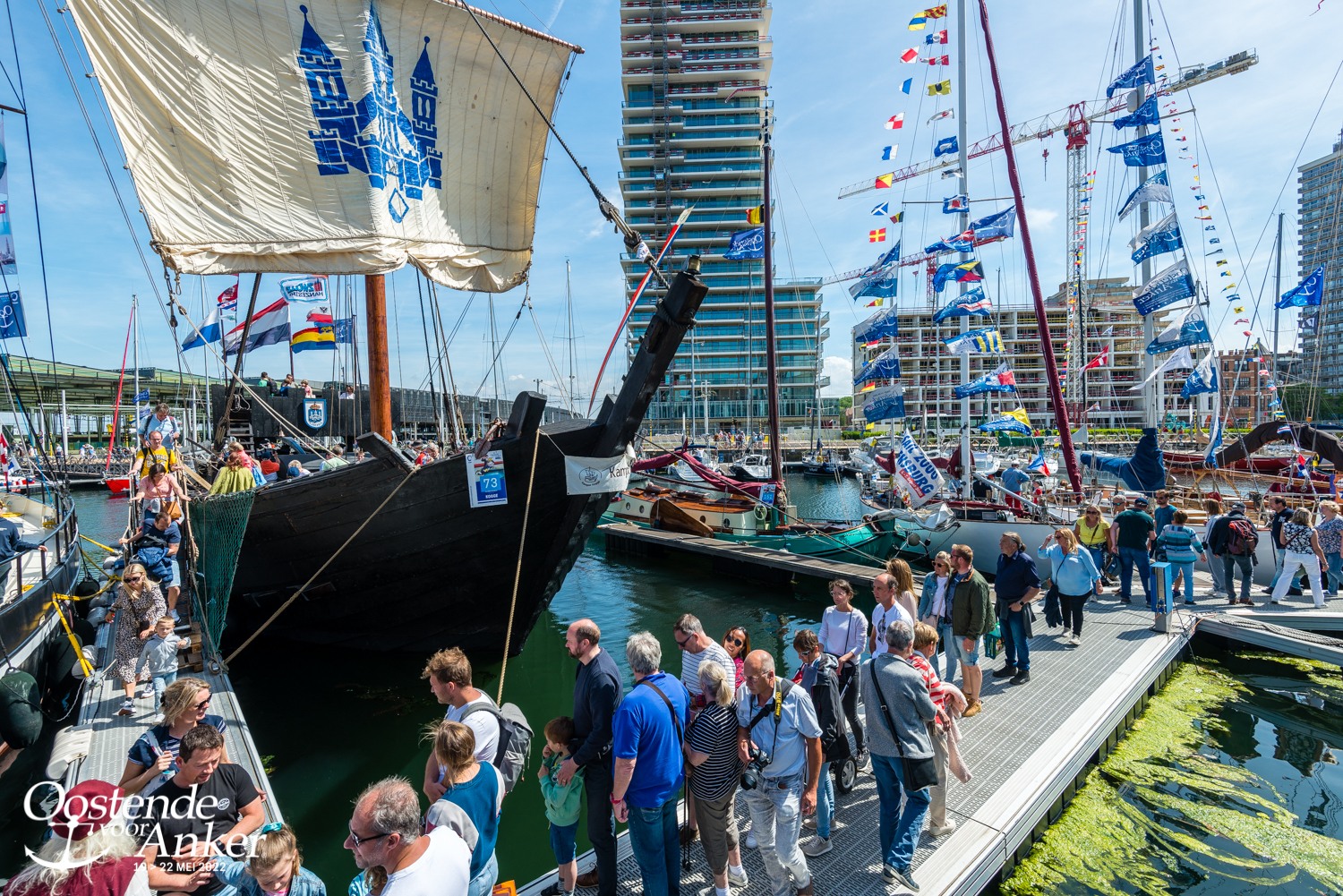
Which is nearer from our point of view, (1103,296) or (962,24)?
(962,24)

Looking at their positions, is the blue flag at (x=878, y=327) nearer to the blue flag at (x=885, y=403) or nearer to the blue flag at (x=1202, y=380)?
the blue flag at (x=885, y=403)

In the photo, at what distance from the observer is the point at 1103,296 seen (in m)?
84.9

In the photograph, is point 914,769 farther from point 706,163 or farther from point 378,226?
point 706,163

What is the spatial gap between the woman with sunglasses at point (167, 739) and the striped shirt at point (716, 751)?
2.30 metres

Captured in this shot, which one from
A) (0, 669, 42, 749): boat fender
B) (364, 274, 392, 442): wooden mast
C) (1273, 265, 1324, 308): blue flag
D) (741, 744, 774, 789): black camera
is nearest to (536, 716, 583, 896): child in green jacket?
(741, 744, 774, 789): black camera

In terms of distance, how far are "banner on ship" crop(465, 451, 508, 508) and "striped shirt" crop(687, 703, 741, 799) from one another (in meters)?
5.08

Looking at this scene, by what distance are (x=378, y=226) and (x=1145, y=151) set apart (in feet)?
49.8

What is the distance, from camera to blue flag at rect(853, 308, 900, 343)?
18.3m

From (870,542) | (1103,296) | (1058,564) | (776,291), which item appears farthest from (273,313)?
(1103,296)

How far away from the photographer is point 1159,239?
43.7ft

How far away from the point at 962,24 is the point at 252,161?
18005 millimetres

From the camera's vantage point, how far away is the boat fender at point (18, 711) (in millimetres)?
5734

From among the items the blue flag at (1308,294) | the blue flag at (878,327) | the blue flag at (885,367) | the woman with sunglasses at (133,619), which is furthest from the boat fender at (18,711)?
the blue flag at (1308,294)

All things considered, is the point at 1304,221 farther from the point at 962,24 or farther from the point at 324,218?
the point at 324,218
